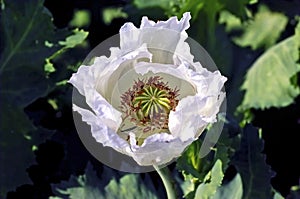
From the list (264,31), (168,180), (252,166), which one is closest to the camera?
(168,180)

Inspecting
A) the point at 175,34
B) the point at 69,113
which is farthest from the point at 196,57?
the point at 69,113

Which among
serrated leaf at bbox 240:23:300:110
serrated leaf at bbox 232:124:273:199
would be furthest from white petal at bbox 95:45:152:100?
serrated leaf at bbox 240:23:300:110

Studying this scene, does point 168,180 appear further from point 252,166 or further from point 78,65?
point 78,65

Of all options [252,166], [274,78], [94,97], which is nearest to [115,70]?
[94,97]

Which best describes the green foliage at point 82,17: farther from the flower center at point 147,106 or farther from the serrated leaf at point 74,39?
the flower center at point 147,106

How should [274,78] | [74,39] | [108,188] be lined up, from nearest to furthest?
[108,188] → [74,39] → [274,78]

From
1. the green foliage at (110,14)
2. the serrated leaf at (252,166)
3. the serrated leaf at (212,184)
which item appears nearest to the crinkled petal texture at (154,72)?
the serrated leaf at (212,184)

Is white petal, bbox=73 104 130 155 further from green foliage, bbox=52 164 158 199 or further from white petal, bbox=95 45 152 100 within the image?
green foliage, bbox=52 164 158 199
